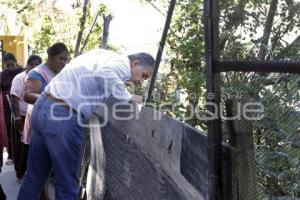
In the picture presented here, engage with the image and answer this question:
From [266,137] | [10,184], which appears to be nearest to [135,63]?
[266,137]

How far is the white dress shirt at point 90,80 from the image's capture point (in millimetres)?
4242

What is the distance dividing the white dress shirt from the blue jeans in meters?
0.10

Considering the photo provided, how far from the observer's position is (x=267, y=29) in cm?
282

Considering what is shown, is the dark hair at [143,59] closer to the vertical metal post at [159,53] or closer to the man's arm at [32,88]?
the vertical metal post at [159,53]

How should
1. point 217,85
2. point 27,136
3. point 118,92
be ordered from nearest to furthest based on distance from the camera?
point 217,85
point 118,92
point 27,136

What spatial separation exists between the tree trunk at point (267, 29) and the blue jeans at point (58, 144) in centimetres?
197

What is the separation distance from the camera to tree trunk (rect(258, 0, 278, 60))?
2.70 metres

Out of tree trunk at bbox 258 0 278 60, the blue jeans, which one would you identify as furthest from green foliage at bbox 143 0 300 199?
the blue jeans

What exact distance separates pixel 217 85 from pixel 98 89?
2067 mm

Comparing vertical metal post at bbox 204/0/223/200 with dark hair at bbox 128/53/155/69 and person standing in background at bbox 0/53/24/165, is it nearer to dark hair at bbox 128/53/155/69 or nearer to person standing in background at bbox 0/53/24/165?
dark hair at bbox 128/53/155/69

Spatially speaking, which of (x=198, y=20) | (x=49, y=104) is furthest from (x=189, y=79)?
(x=49, y=104)

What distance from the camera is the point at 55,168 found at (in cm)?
436

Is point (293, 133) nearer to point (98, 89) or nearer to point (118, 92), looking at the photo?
point (118, 92)

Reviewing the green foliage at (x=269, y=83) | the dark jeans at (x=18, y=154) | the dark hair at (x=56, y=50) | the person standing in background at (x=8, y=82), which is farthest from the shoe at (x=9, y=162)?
the green foliage at (x=269, y=83)
